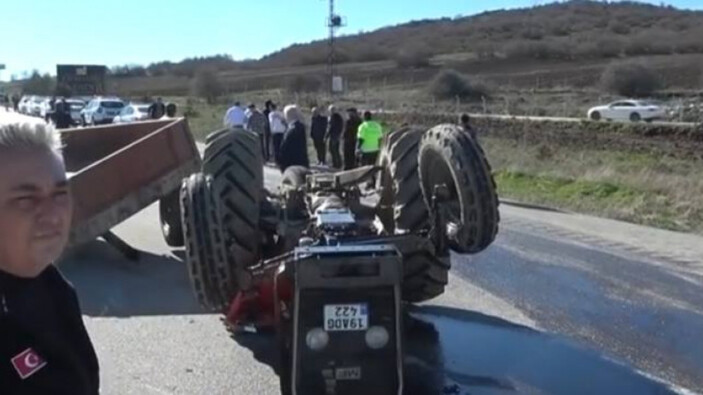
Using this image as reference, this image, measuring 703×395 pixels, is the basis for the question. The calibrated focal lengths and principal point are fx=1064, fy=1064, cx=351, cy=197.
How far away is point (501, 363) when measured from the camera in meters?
8.12

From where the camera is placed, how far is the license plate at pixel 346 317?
20.7 ft

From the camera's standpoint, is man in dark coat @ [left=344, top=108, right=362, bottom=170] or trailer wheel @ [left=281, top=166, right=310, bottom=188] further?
man in dark coat @ [left=344, top=108, right=362, bottom=170]

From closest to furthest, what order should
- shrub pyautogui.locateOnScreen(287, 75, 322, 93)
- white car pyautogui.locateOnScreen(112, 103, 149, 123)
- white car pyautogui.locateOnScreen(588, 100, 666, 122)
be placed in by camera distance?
white car pyautogui.locateOnScreen(112, 103, 149, 123), white car pyautogui.locateOnScreen(588, 100, 666, 122), shrub pyautogui.locateOnScreen(287, 75, 322, 93)

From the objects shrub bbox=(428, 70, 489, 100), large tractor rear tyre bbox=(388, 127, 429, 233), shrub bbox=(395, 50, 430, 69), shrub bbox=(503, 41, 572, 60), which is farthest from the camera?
shrub bbox=(395, 50, 430, 69)

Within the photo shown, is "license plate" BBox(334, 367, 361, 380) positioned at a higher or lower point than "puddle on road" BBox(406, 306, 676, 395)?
higher

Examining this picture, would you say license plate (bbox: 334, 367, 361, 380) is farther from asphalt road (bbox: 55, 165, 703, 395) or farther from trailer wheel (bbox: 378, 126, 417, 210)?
trailer wheel (bbox: 378, 126, 417, 210)

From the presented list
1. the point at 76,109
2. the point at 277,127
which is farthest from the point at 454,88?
the point at 277,127

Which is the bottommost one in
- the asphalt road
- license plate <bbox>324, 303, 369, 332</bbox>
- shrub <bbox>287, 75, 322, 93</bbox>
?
shrub <bbox>287, 75, 322, 93</bbox>

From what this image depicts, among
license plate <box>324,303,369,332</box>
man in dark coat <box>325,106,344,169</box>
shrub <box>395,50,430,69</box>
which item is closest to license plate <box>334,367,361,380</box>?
license plate <box>324,303,369,332</box>

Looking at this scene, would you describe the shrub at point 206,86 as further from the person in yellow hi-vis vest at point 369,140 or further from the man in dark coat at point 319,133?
the person in yellow hi-vis vest at point 369,140

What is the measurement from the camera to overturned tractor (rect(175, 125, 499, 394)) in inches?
248

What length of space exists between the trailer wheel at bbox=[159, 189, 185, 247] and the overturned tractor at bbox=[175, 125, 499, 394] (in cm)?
311

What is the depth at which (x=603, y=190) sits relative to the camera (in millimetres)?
20703

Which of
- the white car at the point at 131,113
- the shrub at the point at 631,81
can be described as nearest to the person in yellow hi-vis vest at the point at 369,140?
the white car at the point at 131,113
